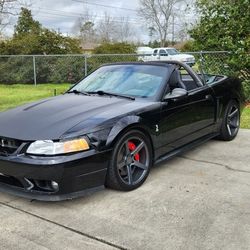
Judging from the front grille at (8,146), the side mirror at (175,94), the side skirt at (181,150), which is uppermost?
the side mirror at (175,94)

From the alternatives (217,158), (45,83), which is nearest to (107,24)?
(45,83)

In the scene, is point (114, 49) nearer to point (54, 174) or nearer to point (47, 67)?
point (47, 67)

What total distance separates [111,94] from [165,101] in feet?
2.30

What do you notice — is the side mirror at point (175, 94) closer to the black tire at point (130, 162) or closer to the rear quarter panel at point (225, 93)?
the black tire at point (130, 162)

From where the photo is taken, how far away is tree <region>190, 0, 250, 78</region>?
10.4 metres

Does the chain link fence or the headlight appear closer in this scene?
the headlight

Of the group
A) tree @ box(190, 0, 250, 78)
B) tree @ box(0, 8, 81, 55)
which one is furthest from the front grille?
tree @ box(0, 8, 81, 55)

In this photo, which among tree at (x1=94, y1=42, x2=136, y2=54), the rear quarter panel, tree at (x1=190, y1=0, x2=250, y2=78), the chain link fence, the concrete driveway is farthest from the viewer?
tree at (x1=94, y1=42, x2=136, y2=54)

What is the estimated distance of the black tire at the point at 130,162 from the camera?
3.88 m

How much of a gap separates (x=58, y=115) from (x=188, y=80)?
229cm

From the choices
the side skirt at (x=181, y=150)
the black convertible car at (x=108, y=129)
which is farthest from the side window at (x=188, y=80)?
the side skirt at (x=181, y=150)

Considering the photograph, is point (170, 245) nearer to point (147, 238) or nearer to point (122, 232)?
point (147, 238)

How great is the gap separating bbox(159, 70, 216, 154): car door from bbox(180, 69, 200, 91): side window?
59mm

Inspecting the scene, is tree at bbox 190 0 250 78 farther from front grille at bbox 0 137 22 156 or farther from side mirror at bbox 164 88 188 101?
front grille at bbox 0 137 22 156
